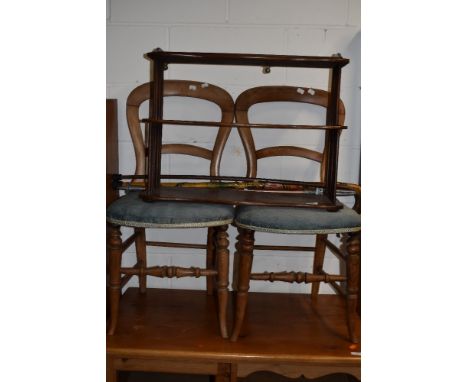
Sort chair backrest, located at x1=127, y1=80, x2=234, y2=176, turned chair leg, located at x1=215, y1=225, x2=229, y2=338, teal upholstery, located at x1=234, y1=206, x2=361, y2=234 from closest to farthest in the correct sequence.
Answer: teal upholstery, located at x1=234, y1=206, x2=361, y2=234 < turned chair leg, located at x1=215, y1=225, x2=229, y2=338 < chair backrest, located at x1=127, y1=80, x2=234, y2=176

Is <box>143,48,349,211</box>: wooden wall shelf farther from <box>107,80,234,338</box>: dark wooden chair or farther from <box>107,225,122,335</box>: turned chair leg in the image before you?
<box>107,225,122,335</box>: turned chair leg

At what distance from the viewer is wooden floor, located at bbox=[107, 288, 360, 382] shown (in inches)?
A: 65.6

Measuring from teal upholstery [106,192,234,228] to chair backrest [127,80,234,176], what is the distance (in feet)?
1.26

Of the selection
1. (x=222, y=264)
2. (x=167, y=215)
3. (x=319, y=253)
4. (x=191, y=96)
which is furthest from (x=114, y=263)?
(x=319, y=253)

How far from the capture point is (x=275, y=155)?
2084 mm

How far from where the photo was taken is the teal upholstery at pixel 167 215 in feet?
5.31

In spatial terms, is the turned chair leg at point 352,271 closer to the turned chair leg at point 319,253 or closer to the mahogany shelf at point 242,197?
the mahogany shelf at point 242,197

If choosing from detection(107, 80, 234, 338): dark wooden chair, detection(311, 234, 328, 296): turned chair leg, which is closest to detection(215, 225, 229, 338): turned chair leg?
detection(107, 80, 234, 338): dark wooden chair

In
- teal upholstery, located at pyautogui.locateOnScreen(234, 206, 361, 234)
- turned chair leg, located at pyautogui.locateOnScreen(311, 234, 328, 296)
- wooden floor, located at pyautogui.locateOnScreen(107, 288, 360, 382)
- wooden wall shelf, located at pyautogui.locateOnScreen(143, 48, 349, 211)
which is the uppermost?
wooden wall shelf, located at pyautogui.locateOnScreen(143, 48, 349, 211)

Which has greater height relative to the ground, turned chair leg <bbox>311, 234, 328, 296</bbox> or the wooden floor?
turned chair leg <bbox>311, 234, 328, 296</bbox>

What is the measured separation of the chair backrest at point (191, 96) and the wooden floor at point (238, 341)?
61 centimetres
